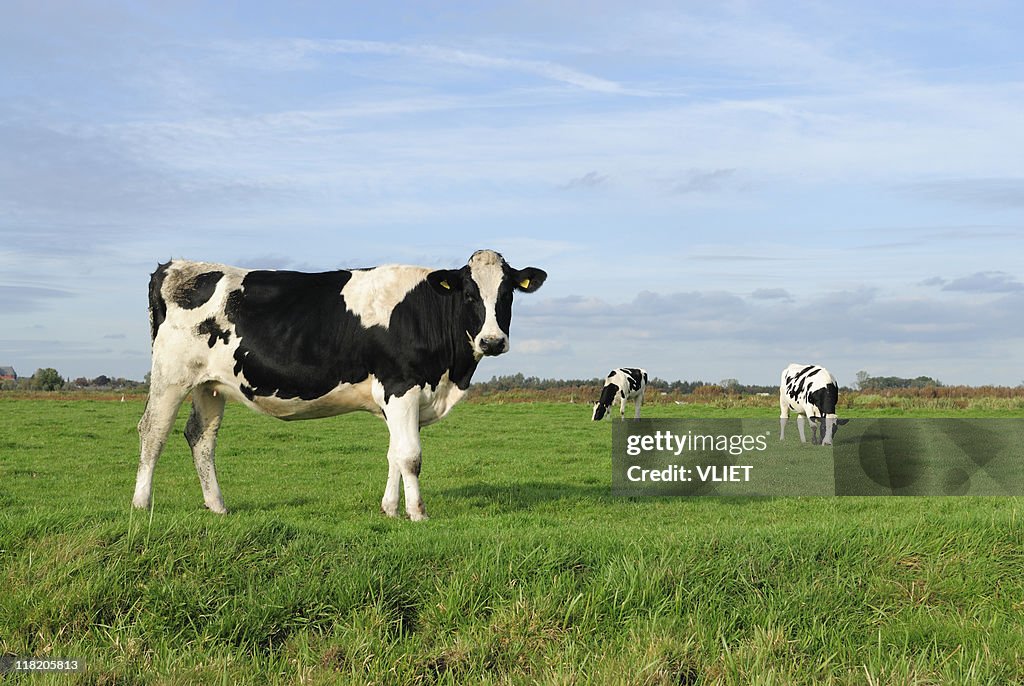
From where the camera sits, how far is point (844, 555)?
873cm

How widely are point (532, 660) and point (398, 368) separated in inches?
211

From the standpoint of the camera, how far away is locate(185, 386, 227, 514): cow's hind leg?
12180 mm

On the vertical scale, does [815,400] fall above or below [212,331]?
below

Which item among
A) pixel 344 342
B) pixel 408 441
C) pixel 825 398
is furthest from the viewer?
pixel 825 398

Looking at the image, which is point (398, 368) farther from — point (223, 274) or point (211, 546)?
point (211, 546)

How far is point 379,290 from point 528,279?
1.94m

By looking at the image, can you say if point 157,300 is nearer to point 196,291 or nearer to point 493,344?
point 196,291

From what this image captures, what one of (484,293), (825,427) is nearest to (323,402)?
(484,293)

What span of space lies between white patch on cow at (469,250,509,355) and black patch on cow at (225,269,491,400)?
5.1 inches

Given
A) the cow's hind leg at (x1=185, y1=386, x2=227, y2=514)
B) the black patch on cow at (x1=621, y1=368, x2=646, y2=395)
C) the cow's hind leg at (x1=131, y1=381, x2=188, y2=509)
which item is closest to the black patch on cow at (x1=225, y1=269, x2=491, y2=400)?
the cow's hind leg at (x1=185, y1=386, x2=227, y2=514)

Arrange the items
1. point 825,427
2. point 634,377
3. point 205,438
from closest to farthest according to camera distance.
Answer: point 205,438, point 825,427, point 634,377

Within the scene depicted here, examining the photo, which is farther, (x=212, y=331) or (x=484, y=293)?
(x=212, y=331)

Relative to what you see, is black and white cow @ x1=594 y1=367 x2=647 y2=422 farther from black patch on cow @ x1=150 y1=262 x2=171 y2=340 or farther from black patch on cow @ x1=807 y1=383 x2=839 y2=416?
black patch on cow @ x1=150 y1=262 x2=171 y2=340

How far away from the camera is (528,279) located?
1219 cm
